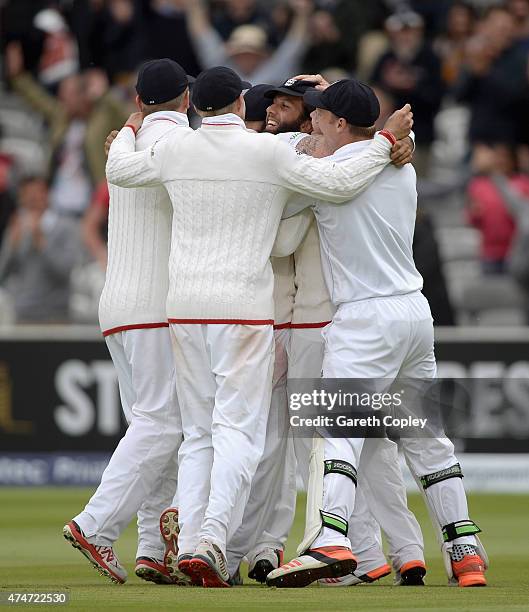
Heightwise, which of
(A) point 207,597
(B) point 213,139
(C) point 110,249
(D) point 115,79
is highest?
(D) point 115,79

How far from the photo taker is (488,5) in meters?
17.5

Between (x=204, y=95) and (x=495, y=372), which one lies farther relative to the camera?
(x=495, y=372)

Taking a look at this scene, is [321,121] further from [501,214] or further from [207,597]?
[501,214]

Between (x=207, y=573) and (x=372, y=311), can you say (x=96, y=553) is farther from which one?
(x=372, y=311)

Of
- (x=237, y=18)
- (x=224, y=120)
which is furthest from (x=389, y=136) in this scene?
(x=237, y=18)

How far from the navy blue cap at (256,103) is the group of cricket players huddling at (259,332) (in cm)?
43

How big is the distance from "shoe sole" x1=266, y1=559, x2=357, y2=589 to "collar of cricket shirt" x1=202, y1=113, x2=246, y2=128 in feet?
6.79

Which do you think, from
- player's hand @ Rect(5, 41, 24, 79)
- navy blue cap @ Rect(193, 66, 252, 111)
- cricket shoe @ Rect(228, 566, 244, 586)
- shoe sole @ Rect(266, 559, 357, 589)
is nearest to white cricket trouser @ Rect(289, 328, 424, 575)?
cricket shoe @ Rect(228, 566, 244, 586)

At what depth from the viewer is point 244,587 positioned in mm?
6973

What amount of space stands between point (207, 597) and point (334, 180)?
192 cm

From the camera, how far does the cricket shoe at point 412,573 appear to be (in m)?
7.20

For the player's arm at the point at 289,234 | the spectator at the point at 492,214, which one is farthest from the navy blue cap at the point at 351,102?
the spectator at the point at 492,214

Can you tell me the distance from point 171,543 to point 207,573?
64 centimetres

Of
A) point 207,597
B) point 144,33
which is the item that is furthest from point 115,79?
point 207,597
